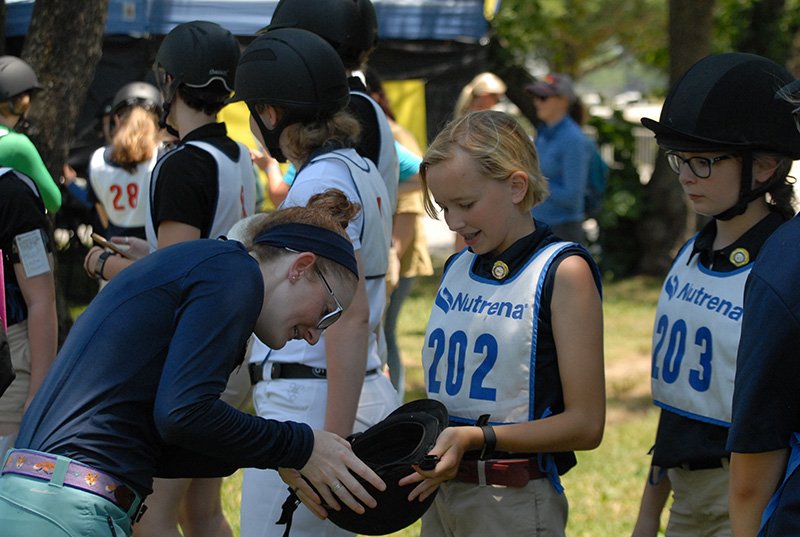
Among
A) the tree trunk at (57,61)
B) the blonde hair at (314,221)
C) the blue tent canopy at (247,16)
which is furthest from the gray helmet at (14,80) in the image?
the blue tent canopy at (247,16)

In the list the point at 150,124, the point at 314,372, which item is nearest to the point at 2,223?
the point at 314,372

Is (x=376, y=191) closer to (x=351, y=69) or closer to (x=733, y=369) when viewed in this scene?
(x=351, y=69)

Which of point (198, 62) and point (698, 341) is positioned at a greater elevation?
point (198, 62)

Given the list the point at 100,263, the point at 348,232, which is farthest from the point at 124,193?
the point at 348,232

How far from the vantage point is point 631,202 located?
11672 mm

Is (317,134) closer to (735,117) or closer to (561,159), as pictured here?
(735,117)

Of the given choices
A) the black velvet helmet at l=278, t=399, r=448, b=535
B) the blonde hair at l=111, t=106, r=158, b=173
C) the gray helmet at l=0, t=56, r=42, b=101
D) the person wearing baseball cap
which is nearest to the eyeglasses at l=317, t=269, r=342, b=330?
the black velvet helmet at l=278, t=399, r=448, b=535

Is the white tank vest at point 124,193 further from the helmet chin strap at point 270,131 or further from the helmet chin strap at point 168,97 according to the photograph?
the helmet chin strap at point 270,131

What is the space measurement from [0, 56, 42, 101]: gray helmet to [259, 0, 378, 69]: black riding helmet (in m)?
1.42

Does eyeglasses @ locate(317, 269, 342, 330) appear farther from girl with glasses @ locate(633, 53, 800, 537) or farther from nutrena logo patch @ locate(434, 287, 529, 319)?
girl with glasses @ locate(633, 53, 800, 537)

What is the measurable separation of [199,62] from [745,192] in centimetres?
193

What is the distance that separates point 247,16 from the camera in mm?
9164

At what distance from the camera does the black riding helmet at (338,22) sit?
10.2 feet

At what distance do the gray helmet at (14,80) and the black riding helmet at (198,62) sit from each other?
3.33 feet
